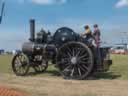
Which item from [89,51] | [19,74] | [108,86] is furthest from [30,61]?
[108,86]

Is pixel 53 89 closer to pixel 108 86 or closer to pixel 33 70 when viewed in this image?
pixel 108 86

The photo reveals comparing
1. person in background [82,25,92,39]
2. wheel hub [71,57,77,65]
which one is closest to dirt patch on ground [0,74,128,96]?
wheel hub [71,57,77,65]

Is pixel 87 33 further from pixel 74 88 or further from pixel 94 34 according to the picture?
pixel 74 88

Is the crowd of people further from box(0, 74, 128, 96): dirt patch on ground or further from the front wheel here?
the front wheel

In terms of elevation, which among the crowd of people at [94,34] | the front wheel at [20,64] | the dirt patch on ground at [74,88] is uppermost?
the crowd of people at [94,34]

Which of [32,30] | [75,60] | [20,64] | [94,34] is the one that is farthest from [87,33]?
[20,64]

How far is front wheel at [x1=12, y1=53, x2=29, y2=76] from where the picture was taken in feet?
54.7

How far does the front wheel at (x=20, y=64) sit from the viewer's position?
656 inches

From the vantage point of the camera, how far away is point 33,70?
18359mm

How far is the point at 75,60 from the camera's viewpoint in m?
14.9

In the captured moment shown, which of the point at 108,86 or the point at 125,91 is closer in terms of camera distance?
the point at 125,91

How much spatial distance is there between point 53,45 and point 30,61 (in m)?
1.72

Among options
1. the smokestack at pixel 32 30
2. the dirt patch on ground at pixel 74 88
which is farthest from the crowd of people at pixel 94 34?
the smokestack at pixel 32 30

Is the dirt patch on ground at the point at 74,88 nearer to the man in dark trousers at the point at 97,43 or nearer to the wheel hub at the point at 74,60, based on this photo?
the man in dark trousers at the point at 97,43
